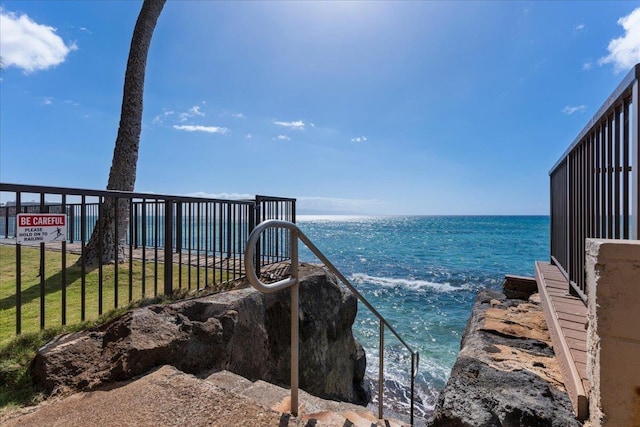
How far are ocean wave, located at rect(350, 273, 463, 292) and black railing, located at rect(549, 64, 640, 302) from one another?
41.3ft

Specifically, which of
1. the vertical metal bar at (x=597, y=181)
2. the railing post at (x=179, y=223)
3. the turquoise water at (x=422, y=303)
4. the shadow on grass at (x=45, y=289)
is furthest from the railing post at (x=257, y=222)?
the turquoise water at (x=422, y=303)

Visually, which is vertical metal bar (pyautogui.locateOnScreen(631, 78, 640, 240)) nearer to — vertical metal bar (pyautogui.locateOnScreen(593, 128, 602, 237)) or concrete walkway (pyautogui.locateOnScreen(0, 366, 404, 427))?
vertical metal bar (pyautogui.locateOnScreen(593, 128, 602, 237))

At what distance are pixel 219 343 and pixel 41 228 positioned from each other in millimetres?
1827

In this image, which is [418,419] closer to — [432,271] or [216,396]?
[216,396]

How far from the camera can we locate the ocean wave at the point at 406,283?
15.7 meters

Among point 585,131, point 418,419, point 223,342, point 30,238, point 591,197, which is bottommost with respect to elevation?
point 418,419

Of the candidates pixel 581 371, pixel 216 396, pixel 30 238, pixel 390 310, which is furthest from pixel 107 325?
pixel 390 310

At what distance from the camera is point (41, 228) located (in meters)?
2.59

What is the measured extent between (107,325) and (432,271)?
65.6ft

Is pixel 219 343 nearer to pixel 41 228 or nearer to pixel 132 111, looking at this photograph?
pixel 41 228

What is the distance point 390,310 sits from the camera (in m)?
12.4

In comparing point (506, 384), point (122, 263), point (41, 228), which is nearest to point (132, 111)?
point (122, 263)

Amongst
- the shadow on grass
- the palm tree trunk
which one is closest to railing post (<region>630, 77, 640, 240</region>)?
the shadow on grass

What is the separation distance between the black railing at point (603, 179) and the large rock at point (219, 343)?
10.9ft
